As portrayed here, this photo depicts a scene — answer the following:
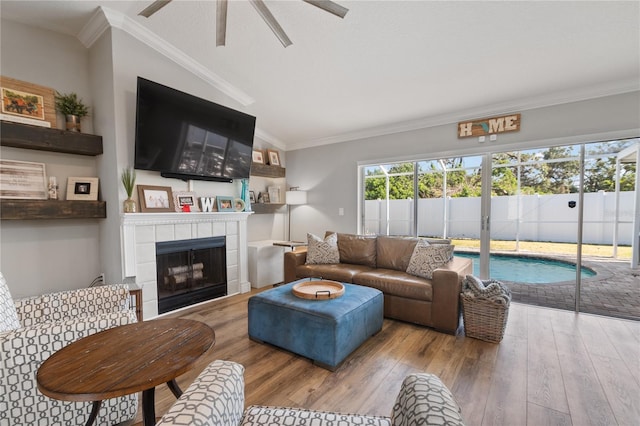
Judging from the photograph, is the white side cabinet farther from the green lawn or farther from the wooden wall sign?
the wooden wall sign

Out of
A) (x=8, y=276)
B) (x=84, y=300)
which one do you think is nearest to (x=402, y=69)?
(x=84, y=300)

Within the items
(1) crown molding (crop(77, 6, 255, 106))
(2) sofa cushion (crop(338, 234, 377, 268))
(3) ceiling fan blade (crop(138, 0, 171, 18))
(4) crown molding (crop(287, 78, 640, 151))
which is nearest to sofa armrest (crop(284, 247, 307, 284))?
(2) sofa cushion (crop(338, 234, 377, 268))

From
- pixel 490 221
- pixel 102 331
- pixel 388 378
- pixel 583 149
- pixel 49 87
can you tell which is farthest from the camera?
pixel 490 221

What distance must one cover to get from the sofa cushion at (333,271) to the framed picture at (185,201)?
1546mm

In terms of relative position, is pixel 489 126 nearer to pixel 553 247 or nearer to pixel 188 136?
pixel 553 247

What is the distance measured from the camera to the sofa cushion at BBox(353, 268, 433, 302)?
2768mm

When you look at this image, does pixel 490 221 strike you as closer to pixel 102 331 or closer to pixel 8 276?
pixel 102 331

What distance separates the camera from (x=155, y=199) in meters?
3.07

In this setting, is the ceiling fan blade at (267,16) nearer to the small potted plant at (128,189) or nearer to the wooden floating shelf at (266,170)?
the small potted plant at (128,189)

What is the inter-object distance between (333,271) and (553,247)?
11.3ft

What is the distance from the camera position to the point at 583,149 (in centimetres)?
315

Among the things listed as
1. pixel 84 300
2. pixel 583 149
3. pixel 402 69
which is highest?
pixel 402 69

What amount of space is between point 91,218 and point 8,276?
82 cm

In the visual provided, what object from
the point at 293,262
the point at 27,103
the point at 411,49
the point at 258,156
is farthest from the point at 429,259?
the point at 27,103
